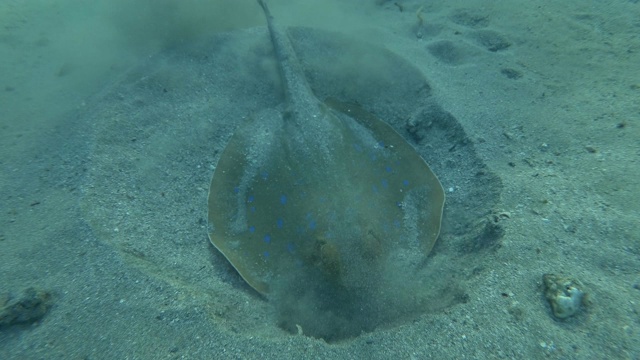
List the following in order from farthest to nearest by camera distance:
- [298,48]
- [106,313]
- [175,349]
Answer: [298,48]
[106,313]
[175,349]

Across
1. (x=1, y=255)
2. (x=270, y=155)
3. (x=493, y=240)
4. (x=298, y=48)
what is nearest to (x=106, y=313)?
(x=1, y=255)

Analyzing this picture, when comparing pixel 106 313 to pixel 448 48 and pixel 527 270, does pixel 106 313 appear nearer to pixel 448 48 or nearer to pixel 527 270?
pixel 527 270

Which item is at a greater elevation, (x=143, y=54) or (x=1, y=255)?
(x=143, y=54)

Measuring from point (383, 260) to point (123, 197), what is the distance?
2.95 metres

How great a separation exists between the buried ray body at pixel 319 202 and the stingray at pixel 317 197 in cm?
1

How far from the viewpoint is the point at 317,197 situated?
3326 millimetres

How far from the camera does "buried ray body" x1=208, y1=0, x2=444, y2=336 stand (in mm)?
2906

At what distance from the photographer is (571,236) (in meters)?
3.08

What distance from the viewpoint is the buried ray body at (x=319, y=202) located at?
2.91m

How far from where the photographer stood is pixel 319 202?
3279mm

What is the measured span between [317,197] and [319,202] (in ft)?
0.23

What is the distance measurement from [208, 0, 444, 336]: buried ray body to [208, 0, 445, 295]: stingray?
0.01m

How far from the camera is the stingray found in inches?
117

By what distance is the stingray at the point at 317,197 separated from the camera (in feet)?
9.75
